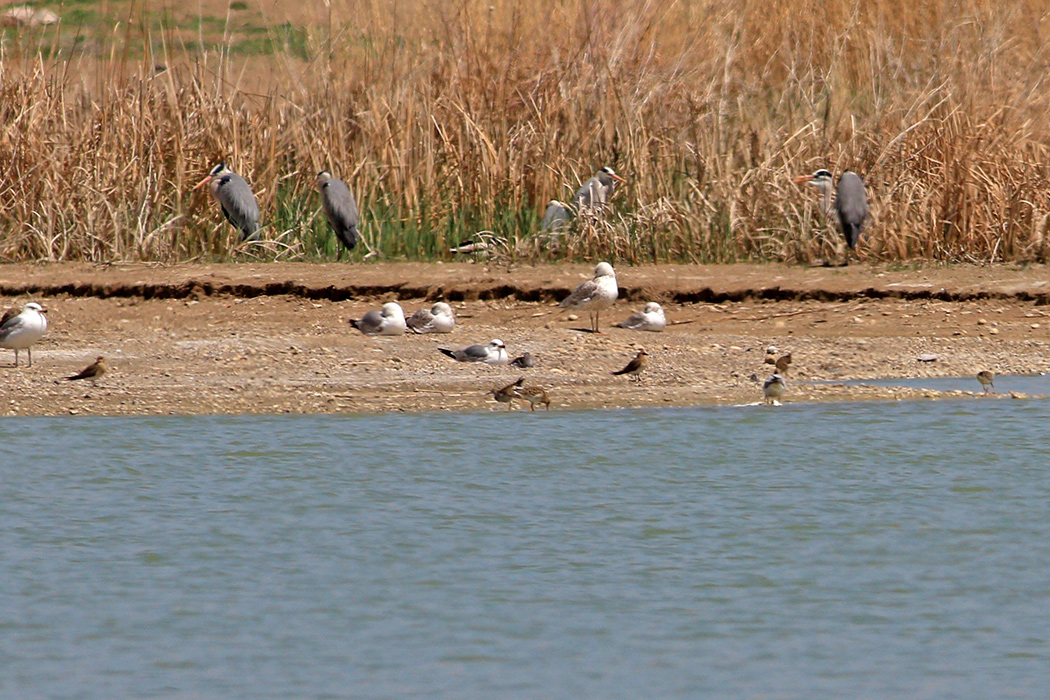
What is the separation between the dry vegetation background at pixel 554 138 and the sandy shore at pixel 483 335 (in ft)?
1.42

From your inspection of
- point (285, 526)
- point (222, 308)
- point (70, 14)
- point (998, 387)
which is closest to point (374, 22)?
point (222, 308)

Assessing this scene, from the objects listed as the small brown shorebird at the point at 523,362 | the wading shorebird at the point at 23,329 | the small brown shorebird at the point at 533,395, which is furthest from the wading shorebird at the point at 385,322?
the wading shorebird at the point at 23,329

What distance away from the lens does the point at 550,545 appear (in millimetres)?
6566

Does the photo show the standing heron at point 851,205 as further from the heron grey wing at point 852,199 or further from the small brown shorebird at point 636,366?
the small brown shorebird at point 636,366

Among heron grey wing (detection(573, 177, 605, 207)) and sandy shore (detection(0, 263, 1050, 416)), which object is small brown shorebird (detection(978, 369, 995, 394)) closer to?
sandy shore (detection(0, 263, 1050, 416))

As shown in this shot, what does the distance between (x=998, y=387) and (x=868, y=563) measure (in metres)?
4.26

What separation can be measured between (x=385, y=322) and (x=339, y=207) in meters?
2.23

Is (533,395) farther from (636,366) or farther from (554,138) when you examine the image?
(554,138)

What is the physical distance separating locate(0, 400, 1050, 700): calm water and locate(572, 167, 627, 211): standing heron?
13.3ft

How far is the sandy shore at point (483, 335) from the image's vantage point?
9.80m

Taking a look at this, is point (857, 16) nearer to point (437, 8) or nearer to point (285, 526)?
point (437, 8)

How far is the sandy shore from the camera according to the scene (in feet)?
32.1

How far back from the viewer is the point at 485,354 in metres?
10.5

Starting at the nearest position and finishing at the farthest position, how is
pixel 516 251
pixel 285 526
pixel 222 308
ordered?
pixel 285 526, pixel 222 308, pixel 516 251
